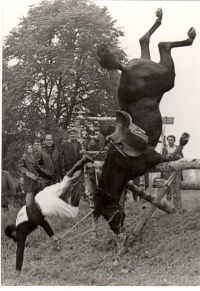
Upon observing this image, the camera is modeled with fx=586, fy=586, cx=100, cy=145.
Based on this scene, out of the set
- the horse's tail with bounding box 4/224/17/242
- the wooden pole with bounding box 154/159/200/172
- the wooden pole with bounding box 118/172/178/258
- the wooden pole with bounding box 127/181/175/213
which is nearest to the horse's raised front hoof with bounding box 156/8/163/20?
the wooden pole with bounding box 154/159/200/172

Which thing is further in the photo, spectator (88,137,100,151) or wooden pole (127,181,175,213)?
spectator (88,137,100,151)

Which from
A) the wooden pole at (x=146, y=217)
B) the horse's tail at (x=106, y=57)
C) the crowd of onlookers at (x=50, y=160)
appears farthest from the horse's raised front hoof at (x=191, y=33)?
the wooden pole at (x=146, y=217)

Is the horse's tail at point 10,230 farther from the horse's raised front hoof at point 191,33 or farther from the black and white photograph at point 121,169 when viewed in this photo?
the horse's raised front hoof at point 191,33

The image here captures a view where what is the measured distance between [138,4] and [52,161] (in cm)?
274

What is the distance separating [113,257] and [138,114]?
198cm

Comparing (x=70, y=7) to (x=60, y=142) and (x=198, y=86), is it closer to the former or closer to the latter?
(x=60, y=142)

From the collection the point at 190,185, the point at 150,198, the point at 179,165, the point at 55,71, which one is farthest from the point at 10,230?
the point at 55,71

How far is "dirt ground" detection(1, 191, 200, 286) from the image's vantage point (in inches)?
288

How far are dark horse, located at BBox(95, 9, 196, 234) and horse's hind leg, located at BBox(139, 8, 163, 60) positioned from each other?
38mm

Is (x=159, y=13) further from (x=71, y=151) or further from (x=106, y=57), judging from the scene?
(x=71, y=151)

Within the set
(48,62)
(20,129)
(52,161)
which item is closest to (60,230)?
(52,161)

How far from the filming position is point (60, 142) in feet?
35.9

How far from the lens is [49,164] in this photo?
9062mm

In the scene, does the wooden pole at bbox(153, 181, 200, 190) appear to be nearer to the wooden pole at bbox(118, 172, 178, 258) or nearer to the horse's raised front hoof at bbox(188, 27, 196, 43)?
the wooden pole at bbox(118, 172, 178, 258)
